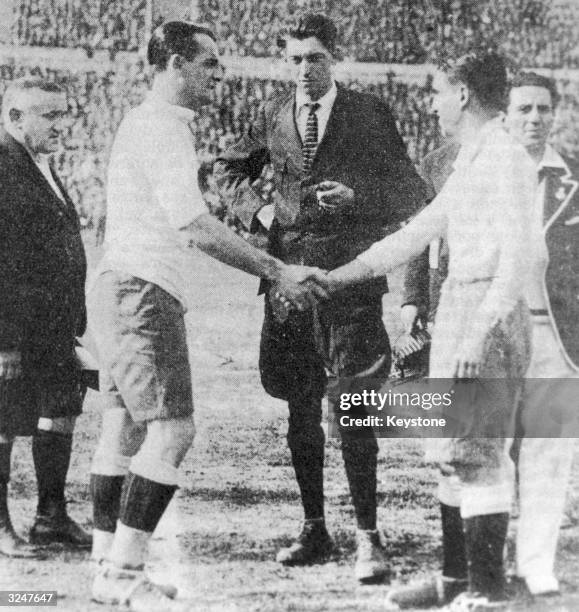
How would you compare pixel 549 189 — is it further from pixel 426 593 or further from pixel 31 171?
pixel 31 171

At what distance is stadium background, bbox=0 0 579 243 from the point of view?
3.02m

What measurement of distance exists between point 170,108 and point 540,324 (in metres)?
1.24

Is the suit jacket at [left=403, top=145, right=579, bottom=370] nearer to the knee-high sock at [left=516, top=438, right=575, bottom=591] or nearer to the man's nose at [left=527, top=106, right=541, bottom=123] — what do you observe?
the man's nose at [left=527, top=106, right=541, bottom=123]

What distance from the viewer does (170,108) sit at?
8.53 feet

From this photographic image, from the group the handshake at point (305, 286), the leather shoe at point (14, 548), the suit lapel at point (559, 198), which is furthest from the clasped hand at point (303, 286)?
the leather shoe at point (14, 548)

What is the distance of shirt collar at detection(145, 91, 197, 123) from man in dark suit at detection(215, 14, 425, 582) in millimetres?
372

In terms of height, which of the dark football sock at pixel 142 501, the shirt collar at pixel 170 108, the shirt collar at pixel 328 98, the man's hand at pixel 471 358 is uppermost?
the shirt collar at pixel 328 98

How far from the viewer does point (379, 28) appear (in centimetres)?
308

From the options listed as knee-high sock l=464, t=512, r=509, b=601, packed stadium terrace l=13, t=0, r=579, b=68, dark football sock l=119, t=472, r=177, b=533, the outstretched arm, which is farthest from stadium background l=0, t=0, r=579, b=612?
dark football sock l=119, t=472, r=177, b=533

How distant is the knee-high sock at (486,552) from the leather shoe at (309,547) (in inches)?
18.8

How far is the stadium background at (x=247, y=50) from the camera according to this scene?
3.02 meters

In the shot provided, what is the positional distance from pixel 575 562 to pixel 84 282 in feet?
5.83

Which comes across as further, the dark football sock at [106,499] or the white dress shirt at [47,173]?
the white dress shirt at [47,173]

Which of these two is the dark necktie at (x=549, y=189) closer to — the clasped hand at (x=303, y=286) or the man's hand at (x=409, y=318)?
the man's hand at (x=409, y=318)
